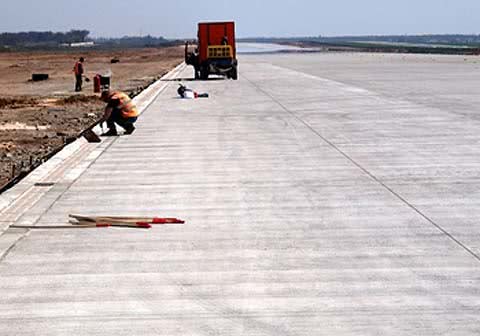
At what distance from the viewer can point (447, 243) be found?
8.12 m

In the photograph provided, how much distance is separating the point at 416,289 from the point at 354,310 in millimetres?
765

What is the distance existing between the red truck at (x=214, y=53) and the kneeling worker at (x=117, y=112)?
26456 millimetres

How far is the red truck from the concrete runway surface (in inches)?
1074

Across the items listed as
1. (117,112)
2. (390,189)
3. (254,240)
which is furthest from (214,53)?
(254,240)

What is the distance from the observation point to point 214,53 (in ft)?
145

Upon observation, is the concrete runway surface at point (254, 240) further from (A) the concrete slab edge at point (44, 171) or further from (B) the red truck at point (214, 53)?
(B) the red truck at point (214, 53)

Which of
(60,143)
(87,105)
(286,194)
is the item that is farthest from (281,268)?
(87,105)

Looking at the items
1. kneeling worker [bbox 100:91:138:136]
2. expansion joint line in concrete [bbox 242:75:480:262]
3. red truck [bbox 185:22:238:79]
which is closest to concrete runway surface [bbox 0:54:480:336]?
expansion joint line in concrete [bbox 242:75:480:262]

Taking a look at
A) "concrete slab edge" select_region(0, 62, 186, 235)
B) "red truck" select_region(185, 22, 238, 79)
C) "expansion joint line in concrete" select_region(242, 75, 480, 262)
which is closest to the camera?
"expansion joint line in concrete" select_region(242, 75, 480, 262)

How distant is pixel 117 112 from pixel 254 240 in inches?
386

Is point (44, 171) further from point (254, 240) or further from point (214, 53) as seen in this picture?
point (214, 53)

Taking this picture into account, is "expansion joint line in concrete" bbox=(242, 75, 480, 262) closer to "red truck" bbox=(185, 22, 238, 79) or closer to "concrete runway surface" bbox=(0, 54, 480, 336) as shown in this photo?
"concrete runway surface" bbox=(0, 54, 480, 336)

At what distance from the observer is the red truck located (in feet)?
144

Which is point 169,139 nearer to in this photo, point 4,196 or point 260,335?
point 4,196
